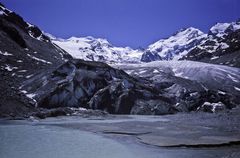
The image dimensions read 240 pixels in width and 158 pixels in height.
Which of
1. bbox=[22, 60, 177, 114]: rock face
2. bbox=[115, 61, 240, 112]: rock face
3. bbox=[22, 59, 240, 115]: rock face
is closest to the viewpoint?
bbox=[22, 60, 177, 114]: rock face

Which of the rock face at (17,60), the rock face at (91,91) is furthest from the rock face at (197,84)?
the rock face at (17,60)

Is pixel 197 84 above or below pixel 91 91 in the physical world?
→ above

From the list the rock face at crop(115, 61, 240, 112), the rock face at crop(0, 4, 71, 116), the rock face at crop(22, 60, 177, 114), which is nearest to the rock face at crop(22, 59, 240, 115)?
the rock face at crop(22, 60, 177, 114)

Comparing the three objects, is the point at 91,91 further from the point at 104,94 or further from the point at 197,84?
the point at 197,84

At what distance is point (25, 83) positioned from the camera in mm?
83625

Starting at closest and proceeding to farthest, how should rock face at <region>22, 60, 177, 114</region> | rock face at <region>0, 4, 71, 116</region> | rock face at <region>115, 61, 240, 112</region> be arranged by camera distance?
1. rock face at <region>0, 4, 71, 116</region>
2. rock face at <region>22, 60, 177, 114</region>
3. rock face at <region>115, 61, 240, 112</region>

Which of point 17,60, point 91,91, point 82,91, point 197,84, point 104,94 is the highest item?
point 17,60

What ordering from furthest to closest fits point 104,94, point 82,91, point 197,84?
1. point 197,84
2. point 104,94
3. point 82,91

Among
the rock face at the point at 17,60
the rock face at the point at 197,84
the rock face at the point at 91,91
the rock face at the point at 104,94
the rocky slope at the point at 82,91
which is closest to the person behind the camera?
the rock face at the point at 17,60

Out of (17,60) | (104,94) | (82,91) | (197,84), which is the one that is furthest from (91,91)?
(197,84)

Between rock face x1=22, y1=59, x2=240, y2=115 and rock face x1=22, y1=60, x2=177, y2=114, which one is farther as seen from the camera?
rock face x1=22, y1=59, x2=240, y2=115

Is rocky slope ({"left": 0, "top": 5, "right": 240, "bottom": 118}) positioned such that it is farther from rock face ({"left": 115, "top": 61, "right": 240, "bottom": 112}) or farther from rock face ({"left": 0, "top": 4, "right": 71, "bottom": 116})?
rock face ({"left": 115, "top": 61, "right": 240, "bottom": 112})

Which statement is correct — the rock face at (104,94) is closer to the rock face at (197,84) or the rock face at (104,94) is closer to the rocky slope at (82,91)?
the rocky slope at (82,91)

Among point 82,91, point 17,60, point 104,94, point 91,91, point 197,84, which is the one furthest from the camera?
point 197,84
